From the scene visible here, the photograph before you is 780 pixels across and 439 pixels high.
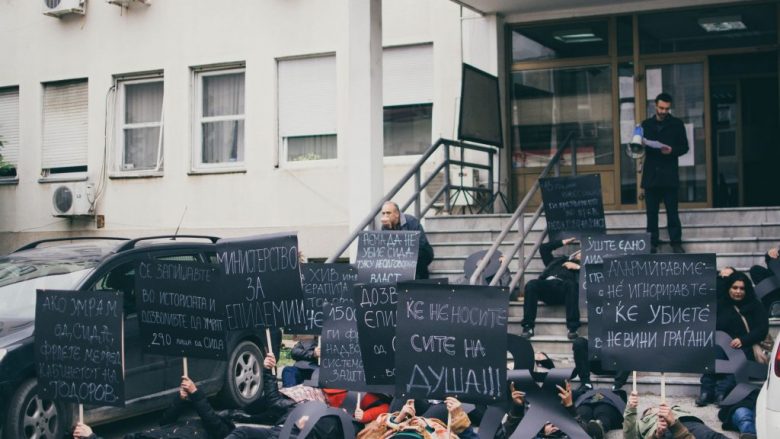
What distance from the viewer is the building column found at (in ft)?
41.2

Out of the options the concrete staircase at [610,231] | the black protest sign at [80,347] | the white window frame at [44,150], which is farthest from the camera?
the white window frame at [44,150]

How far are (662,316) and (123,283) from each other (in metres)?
4.79

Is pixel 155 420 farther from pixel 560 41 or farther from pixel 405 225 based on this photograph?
pixel 560 41

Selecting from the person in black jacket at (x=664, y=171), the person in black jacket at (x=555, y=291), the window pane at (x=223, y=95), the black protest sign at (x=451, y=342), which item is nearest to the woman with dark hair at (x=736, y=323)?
the person in black jacket at (x=555, y=291)

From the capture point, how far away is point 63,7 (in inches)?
709

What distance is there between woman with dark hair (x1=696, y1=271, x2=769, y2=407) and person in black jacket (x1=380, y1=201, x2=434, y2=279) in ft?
10.3

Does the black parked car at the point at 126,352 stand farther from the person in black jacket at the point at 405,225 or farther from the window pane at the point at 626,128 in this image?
the window pane at the point at 626,128

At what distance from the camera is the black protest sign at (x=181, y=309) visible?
7.62 m

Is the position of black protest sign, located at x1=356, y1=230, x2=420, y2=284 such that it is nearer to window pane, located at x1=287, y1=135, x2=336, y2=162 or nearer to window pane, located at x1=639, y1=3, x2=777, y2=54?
window pane, located at x1=287, y1=135, x2=336, y2=162

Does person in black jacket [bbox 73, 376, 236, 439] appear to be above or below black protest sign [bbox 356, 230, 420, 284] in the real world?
below

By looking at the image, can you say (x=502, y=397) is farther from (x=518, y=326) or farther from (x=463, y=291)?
(x=518, y=326)

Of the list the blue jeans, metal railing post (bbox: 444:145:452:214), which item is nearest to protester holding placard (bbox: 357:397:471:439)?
the blue jeans

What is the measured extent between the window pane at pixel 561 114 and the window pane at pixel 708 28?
0.82 m

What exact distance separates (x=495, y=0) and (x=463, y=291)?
8700 millimetres
